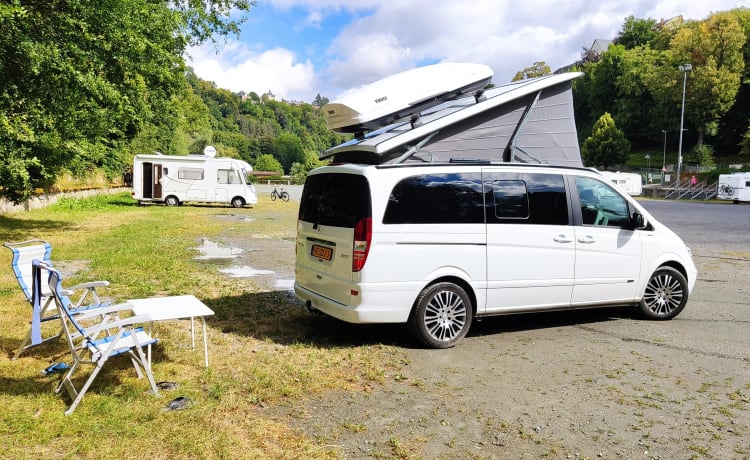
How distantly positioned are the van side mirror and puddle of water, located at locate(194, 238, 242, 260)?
823 centimetres

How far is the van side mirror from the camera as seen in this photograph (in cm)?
672

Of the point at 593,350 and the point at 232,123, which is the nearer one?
the point at 593,350

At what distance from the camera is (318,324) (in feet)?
21.9

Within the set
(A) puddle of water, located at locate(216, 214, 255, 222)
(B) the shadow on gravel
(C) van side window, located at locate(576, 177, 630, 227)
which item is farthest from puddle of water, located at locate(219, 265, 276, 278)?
(A) puddle of water, located at locate(216, 214, 255, 222)

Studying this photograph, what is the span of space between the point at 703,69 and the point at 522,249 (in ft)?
238

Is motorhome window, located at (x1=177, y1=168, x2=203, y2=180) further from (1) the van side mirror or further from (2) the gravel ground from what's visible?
(1) the van side mirror

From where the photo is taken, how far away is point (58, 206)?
78.8 ft

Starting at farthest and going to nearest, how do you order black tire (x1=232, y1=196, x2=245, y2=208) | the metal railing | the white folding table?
1. the metal railing
2. black tire (x1=232, y1=196, x2=245, y2=208)
3. the white folding table

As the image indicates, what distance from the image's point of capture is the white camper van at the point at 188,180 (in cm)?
2727

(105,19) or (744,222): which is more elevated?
(105,19)

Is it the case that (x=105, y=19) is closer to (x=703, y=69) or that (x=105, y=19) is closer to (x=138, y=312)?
Answer: (x=138, y=312)

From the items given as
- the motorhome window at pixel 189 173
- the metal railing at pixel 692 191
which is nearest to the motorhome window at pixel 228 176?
the motorhome window at pixel 189 173

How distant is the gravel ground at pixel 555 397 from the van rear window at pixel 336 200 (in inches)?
55.7

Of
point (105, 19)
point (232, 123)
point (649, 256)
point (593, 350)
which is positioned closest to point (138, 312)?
point (593, 350)
